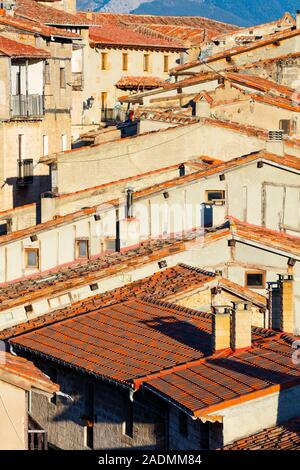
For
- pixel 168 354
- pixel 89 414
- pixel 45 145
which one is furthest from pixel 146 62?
pixel 168 354

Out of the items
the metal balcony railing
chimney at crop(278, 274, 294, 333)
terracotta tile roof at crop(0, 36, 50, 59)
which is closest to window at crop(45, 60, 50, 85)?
terracotta tile roof at crop(0, 36, 50, 59)

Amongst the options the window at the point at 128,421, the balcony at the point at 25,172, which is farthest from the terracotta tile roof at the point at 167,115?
the window at the point at 128,421

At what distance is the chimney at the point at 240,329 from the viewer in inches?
1081

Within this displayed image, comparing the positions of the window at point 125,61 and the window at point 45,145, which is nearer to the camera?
the window at point 45,145

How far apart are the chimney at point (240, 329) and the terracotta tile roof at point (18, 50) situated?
95.0 ft

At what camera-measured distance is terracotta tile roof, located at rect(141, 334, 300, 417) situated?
2508 cm

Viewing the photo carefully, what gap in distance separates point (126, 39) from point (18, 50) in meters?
27.4

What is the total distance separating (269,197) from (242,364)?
14773mm

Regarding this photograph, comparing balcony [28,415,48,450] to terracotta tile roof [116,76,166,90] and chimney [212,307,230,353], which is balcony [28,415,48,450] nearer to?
chimney [212,307,230,353]

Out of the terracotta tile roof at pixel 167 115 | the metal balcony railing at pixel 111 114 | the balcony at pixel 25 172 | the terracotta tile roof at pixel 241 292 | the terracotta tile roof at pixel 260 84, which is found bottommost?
the metal balcony railing at pixel 111 114

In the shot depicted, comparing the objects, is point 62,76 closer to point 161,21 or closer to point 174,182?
point 174,182

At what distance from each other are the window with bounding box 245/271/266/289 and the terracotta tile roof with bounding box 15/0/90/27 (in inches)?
1150

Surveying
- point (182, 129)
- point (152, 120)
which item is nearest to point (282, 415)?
point (182, 129)

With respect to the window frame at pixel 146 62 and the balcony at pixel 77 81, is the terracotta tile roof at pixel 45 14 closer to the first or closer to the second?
the balcony at pixel 77 81
